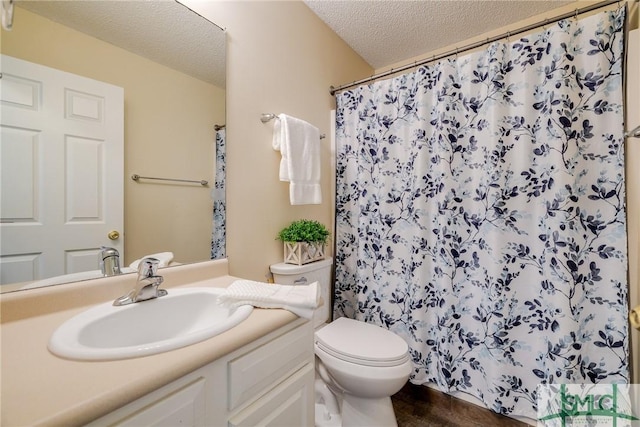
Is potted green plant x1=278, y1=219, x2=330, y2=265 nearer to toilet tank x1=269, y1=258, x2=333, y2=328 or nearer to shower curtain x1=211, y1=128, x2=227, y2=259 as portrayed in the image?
toilet tank x1=269, y1=258, x2=333, y2=328

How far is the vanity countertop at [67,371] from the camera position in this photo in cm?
39

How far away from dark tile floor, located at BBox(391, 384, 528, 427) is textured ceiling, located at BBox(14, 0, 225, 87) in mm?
1939

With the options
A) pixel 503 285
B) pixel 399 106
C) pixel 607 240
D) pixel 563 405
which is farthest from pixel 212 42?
pixel 563 405

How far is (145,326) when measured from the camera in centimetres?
80

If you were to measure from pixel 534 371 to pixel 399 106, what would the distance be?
1.56 m

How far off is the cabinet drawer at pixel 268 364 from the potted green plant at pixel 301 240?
2.10ft

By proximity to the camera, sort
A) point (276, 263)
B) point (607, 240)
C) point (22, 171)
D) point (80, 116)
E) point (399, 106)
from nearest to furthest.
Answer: point (22, 171) → point (80, 116) → point (607, 240) → point (276, 263) → point (399, 106)

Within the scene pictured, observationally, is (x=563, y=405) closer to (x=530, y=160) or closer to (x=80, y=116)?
(x=530, y=160)

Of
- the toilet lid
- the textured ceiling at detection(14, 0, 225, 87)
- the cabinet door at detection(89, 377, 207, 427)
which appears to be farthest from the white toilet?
the textured ceiling at detection(14, 0, 225, 87)

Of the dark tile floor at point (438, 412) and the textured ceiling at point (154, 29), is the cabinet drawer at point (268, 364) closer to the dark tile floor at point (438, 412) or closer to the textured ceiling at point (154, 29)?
the dark tile floor at point (438, 412)

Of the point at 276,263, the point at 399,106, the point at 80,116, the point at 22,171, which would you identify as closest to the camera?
the point at 22,171

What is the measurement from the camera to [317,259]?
5.15 ft

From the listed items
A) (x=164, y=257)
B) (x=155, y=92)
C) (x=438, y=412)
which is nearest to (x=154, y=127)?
(x=155, y=92)

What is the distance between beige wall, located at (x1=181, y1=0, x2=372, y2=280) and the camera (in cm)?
125
